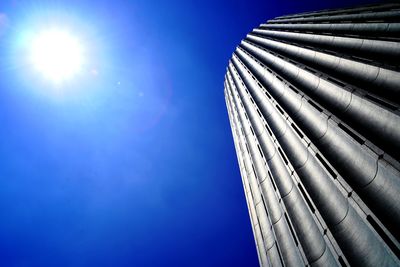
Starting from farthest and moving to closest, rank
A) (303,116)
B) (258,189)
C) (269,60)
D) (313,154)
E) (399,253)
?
(269,60) < (258,189) < (303,116) < (313,154) < (399,253)

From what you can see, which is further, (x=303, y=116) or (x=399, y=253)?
(x=303, y=116)

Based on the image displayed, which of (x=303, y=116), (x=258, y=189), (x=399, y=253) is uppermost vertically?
(x=303, y=116)

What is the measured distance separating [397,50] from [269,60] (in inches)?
A: 851

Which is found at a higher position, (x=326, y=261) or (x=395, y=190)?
(x=395, y=190)

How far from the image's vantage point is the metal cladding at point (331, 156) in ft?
35.7

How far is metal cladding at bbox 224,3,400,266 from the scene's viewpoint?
1089 cm

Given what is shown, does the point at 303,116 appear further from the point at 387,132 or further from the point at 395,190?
the point at 395,190

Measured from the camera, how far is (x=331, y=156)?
15.2 m

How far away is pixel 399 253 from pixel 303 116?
13059mm

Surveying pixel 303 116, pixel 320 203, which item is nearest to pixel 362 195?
pixel 320 203

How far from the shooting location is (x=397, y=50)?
1795 cm

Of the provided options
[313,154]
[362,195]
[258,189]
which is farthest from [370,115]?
[258,189]

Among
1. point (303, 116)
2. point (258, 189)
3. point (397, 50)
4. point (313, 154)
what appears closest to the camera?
point (313, 154)

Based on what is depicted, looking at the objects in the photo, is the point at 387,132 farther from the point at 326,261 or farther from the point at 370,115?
the point at 326,261
